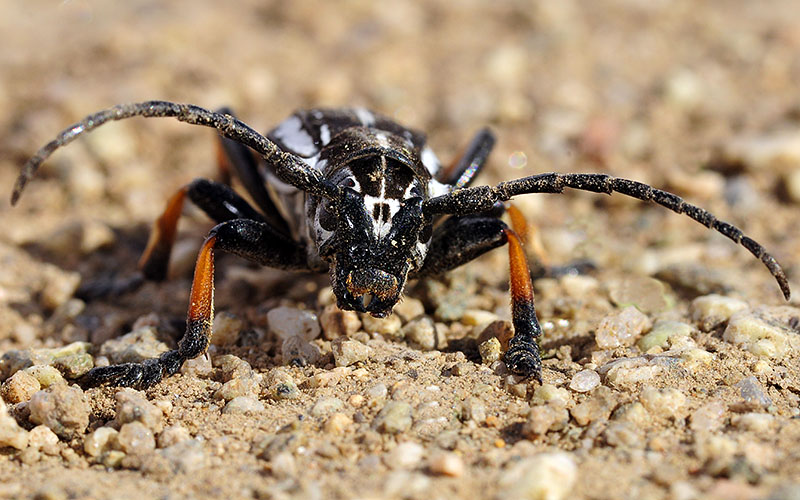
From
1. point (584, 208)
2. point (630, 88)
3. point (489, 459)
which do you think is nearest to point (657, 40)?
point (630, 88)

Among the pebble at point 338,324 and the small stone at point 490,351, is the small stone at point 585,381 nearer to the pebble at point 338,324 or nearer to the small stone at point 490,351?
the small stone at point 490,351

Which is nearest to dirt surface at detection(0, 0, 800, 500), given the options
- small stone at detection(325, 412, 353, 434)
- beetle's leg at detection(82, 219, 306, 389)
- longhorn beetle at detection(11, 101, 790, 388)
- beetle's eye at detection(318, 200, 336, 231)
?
small stone at detection(325, 412, 353, 434)

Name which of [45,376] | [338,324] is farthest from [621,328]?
[45,376]

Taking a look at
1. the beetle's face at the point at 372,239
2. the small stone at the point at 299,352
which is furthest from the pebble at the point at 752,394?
the small stone at the point at 299,352

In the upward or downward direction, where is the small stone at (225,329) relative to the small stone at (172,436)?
upward

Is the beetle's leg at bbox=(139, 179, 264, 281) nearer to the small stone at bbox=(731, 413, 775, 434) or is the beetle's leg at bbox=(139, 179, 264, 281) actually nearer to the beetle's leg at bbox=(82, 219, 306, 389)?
the beetle's leg at bbox=(82, 219, 306, 389)

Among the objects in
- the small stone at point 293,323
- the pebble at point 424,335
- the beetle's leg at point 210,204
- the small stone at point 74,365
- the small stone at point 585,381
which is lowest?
the small stone at point 74,365

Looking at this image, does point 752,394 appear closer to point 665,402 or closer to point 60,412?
point 665,402
